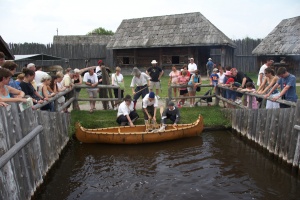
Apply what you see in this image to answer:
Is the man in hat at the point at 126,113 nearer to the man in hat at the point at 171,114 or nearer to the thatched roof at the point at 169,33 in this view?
the man in hat at the point at 171,114

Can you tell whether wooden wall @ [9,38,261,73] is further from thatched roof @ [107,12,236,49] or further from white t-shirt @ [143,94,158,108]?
white t-shirt @ [143,94,158,108]

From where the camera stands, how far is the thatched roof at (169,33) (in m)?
26.8

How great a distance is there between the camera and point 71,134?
9.84 m

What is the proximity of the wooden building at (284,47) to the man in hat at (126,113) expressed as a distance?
15.3 m

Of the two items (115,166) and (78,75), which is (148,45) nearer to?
(78,75)

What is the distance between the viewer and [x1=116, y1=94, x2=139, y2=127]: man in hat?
32.4 ft

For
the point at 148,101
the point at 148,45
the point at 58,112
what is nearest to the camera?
the point at 58,112

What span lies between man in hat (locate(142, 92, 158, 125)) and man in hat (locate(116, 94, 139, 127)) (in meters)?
0.41

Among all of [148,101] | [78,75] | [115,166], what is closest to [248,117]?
[148,101]

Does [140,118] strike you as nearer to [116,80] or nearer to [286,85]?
[116,80]

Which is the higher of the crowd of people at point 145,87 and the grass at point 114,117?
the crowd of people at point 145,87

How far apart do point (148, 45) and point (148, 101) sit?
19.1m

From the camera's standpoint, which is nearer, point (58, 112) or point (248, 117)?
point (58, 112)

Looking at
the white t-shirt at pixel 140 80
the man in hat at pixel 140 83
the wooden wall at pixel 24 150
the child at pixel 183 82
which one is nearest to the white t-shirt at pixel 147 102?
the man in hat at pixel 140 83
